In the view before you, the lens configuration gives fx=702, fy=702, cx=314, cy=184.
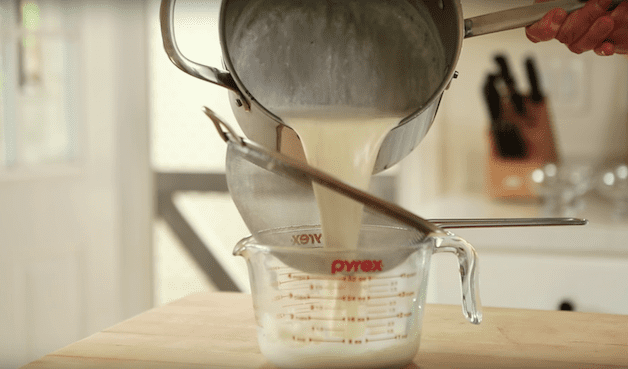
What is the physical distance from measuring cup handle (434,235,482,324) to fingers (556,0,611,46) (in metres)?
0.26

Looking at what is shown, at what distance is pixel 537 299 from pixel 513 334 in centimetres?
80

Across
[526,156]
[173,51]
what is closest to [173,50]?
[173,51]

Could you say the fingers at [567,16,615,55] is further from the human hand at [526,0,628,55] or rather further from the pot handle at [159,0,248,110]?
the pot handle at [159,0,248,110]

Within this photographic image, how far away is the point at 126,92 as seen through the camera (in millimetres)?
2195

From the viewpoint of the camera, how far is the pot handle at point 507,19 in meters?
0.68

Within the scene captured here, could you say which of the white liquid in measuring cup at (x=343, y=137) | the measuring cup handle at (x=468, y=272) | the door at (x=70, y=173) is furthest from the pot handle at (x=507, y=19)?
the door at (x=70, y=173)

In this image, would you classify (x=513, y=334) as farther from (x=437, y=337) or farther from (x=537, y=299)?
(x=537, y=299)

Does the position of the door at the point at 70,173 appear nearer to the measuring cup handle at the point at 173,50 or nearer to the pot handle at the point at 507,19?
the measuring cup handle at the point at 173,50

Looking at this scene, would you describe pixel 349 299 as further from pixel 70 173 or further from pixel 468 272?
pixel 70 173

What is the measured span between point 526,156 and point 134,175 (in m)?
1.21

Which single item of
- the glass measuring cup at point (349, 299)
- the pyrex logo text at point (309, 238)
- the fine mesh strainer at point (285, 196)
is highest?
the fine mesh strainer at point (285, 196)

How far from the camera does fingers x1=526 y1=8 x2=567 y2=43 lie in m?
0.69

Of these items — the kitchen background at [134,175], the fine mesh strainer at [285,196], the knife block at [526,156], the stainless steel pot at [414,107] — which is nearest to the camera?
the fine mesh strainer at [285,196]

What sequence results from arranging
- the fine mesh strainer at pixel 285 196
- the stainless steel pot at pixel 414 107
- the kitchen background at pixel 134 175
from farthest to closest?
the kitchen background at pixel 134 175, the stainless steel pot at pixel 414 107, the fine mesh strainer at pixel 285 196
